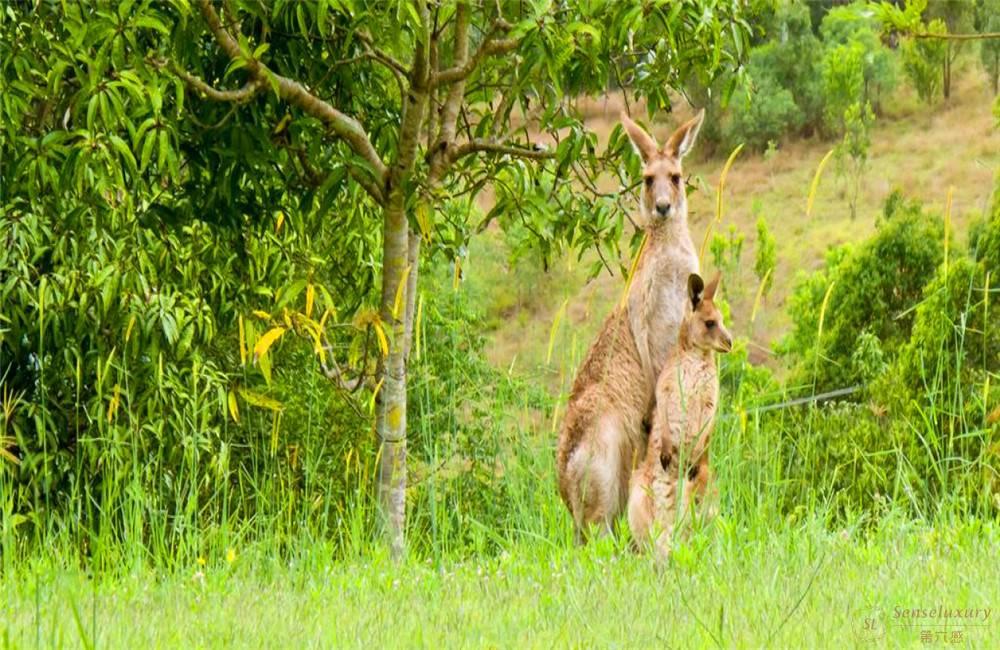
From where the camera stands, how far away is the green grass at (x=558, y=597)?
3865 mm

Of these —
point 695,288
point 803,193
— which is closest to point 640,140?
point 695,288

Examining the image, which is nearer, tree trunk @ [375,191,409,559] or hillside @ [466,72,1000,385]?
tree trunk @ [375,191,409,559]

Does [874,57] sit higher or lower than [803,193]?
higher

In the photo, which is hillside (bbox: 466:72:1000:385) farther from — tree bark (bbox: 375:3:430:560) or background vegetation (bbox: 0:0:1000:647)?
tree bark (bbox: 375:3:430:560)

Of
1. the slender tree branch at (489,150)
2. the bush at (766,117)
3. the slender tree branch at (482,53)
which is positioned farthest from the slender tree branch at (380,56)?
the bush at (766,117)

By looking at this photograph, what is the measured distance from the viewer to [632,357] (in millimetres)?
6445

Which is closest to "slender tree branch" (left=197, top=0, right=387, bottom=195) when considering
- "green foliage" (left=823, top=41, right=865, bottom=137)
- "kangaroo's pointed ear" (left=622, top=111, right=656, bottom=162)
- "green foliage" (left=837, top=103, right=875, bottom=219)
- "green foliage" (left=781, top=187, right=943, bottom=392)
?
"kangaroo's pointed ear" (left=622, top=111, right=656, bottom=162)

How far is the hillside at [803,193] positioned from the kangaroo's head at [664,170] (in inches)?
1069

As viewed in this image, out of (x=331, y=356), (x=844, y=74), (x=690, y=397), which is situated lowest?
(x=331, y=356)

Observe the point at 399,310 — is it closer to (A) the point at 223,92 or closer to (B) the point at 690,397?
(A) the point at 223,92

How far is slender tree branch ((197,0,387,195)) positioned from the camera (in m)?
6.64

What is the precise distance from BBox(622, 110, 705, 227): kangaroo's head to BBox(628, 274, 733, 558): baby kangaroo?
0.88m

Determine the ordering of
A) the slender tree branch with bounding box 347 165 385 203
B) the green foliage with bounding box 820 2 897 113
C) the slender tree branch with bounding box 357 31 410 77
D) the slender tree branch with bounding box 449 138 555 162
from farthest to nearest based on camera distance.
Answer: the green foliage with bounding box 820 2 897 113, the slender tree branch with bounding box 449 138 555 162, the slender tree branch with bounding box 357 31 410 77, the slender tree branch with bounding box 347 165 385 203

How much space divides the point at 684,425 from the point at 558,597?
106 centimetres
